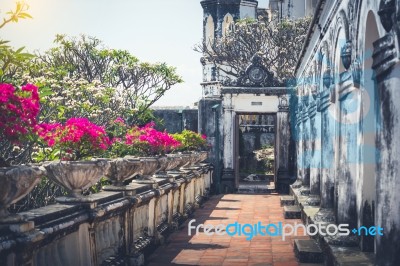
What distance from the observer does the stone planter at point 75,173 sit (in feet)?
15.9

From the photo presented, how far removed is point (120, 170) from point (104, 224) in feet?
3.40

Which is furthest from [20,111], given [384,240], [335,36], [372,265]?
[335,36]

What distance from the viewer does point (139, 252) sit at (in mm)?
6859

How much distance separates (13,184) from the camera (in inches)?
135

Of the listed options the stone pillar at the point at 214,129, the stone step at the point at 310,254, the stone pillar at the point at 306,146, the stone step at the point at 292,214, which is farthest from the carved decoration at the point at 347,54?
the stone pillar at the point at 214,129

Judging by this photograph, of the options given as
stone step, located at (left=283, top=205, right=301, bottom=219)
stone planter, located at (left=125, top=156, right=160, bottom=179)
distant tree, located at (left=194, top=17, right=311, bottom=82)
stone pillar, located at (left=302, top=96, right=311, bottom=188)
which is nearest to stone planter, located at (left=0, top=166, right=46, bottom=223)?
stone planter, located at (left=125, top=156, right=160, bottom=179)

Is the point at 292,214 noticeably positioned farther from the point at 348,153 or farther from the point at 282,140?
the point at 282,140

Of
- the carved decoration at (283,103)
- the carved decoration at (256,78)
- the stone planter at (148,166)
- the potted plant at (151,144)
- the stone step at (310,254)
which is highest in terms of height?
the carved decoration at (256,78)

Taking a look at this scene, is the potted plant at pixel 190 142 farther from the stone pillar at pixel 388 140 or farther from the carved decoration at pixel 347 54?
the stone pillar at pixel 388 140

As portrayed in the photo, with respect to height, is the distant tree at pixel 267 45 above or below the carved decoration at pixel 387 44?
above

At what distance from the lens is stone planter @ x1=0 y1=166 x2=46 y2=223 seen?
337 cm

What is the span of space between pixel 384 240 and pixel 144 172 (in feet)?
14.6

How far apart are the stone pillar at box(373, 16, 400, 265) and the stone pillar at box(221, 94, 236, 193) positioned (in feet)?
43.3

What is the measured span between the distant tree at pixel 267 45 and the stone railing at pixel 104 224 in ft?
60.8
